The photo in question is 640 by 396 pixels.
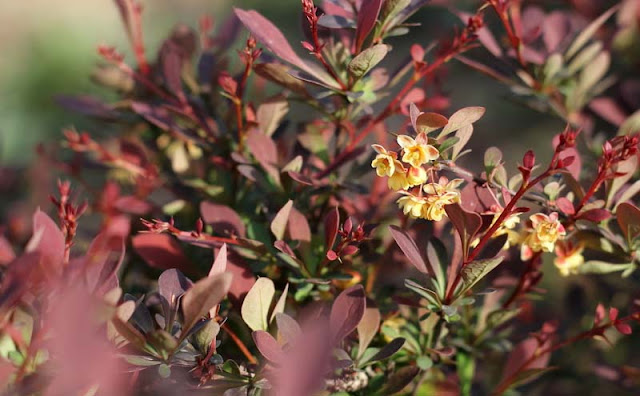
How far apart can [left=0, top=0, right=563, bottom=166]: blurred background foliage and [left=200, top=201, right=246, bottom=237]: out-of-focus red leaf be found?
1.48 meters

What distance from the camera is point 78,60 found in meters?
3.39

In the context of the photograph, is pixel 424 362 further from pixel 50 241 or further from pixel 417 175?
pixel 50 241

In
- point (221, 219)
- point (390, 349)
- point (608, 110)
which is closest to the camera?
point (390, 349)

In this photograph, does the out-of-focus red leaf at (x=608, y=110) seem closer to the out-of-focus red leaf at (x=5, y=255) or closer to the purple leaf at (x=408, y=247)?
the purple leaf at (x=408, y=247)

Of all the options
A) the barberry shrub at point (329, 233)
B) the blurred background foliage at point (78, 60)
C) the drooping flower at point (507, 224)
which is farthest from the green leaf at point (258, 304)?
the blurred background foliage at point (78, 60)

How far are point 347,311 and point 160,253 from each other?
31cm

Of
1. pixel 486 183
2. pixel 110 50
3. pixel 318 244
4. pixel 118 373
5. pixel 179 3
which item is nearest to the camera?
pixel 118 373

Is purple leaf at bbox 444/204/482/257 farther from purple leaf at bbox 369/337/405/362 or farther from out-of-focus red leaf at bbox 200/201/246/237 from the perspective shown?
out-of-focus red leaf at bbox 200/201/246/237

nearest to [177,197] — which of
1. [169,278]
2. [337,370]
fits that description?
[169,278]

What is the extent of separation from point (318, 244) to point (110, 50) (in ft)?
1.39

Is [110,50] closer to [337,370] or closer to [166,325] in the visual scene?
[166,325]

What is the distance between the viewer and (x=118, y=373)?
607mm

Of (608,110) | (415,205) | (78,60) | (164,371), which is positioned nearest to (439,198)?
(415,205)

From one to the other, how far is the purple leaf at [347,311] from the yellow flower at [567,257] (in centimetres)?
27
